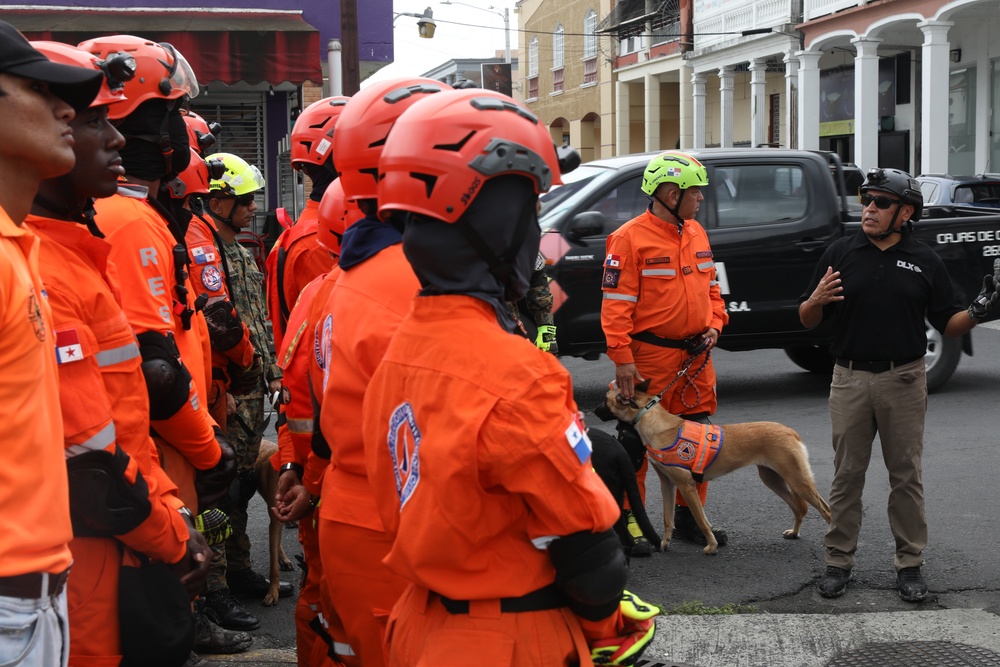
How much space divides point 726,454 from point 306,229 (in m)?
2.64

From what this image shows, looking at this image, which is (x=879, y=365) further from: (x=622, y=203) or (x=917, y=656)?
(x=622, y=203)

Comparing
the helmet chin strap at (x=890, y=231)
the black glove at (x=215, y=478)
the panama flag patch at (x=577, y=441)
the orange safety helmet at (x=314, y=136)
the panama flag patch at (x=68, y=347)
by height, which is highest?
the orange safety helmet at (x=314, y=136)

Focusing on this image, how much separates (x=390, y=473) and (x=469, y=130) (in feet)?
2.62

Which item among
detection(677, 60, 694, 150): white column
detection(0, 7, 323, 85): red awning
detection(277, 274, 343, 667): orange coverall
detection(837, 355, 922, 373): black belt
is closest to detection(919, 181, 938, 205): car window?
detection(0, 7, 323, 85): red awning

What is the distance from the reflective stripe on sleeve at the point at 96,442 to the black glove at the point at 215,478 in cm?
96

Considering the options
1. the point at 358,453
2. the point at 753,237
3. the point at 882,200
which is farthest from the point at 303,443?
the point at 753,237

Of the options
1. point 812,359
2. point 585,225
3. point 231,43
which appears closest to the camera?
point 585,225

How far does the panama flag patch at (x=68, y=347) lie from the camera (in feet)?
8.60

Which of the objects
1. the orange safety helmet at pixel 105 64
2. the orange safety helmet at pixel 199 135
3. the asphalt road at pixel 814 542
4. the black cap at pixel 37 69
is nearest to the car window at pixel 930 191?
the asphalt road at pixel 814 542

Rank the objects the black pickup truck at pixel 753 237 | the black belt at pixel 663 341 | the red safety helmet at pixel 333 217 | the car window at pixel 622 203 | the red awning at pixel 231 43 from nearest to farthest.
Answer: the red safety helmet at pixel 333 217 → the black belt at pixel 663 341 → the black pickup truck at pixel 753 237 → the car window at pixel 622 203 → the red awning at pixel 231 43

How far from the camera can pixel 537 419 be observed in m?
2.18

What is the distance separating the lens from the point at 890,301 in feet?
17.8

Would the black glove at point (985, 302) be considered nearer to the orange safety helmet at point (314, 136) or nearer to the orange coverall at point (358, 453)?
the orange safety helmet at point (314, 136)

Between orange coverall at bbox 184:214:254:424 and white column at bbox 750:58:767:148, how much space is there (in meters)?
29.3
